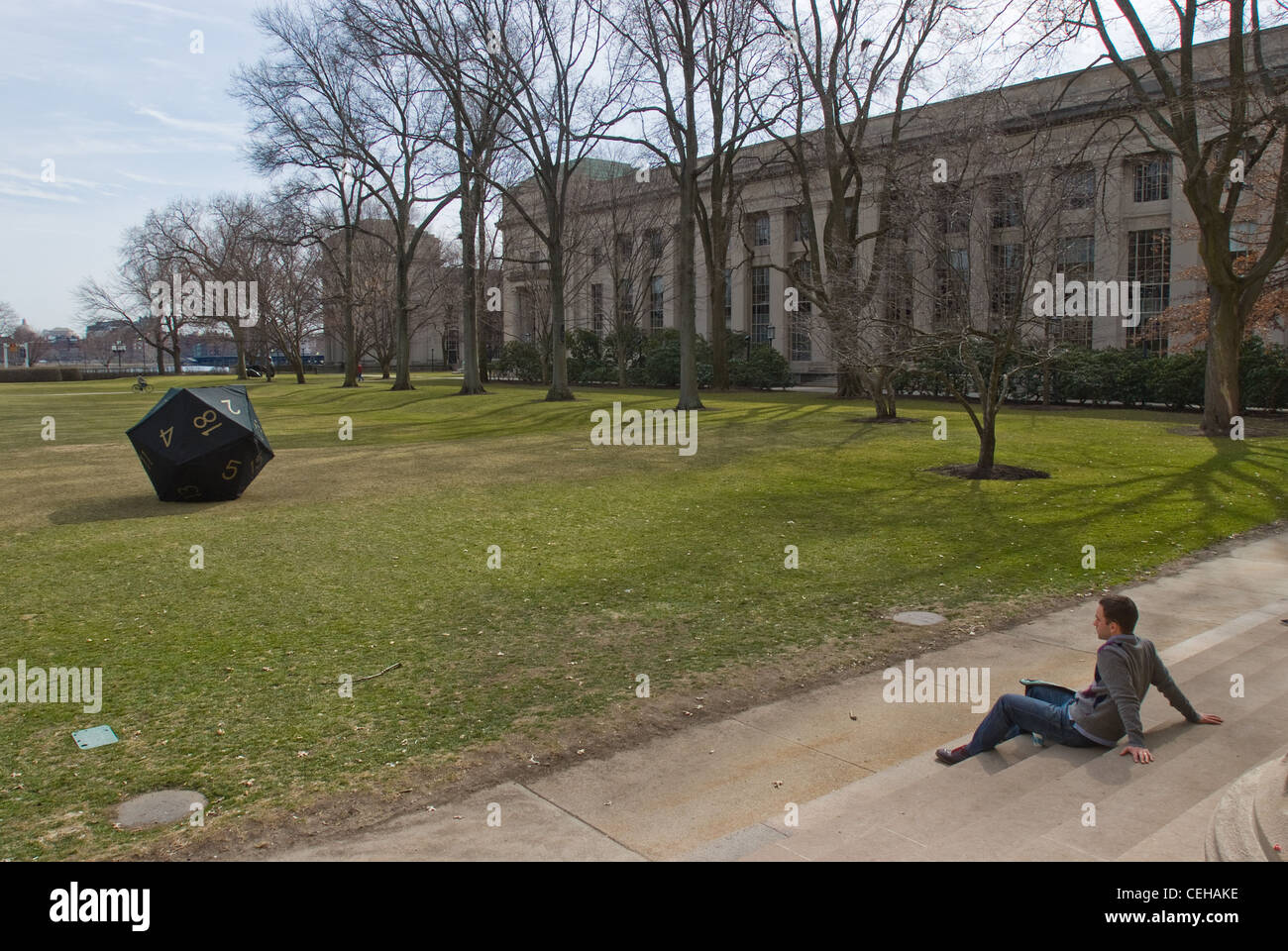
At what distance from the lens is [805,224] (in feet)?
179

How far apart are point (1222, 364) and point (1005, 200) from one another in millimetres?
8367

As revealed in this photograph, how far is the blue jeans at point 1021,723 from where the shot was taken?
19.4 feet

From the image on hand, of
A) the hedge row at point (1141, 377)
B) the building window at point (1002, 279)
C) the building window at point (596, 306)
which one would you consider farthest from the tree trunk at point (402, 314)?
the building window at point (1002, 279)

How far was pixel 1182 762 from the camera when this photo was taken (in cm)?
554

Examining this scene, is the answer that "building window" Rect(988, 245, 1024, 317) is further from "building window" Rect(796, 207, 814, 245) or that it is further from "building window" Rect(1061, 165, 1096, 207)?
"building window" Rect(796, 207, 814, 245)

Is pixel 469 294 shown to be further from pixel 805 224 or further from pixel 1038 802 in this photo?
pixel 1038 802

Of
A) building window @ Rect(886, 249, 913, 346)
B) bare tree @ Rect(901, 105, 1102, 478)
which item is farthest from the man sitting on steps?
building window @ Rect(886, 249, 913, 346)

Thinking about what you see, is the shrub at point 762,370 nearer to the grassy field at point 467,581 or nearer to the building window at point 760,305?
the building window at point 760,305

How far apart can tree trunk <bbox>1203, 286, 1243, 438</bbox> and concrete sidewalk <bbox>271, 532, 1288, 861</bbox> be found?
19860 mm

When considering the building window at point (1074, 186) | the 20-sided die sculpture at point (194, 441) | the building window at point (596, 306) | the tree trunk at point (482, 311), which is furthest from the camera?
the building window at point (596, 306)

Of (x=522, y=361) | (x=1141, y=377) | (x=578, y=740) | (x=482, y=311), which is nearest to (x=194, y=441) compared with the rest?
(x=578, y=740)

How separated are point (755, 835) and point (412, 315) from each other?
8187cm

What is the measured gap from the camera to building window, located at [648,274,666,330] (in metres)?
74.6

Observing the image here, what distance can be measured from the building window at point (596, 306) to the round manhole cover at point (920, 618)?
64.0 metres
